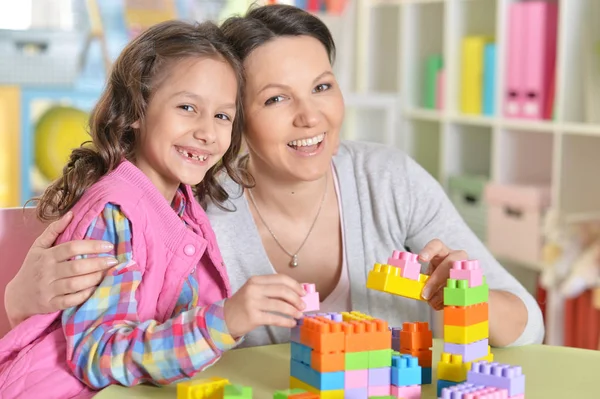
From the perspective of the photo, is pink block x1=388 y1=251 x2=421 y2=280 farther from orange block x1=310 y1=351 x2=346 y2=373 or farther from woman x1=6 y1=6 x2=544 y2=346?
woman x1=6 y1=6 x2=544 y2=346

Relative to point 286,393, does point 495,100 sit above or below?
above

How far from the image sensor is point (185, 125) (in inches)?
54.2

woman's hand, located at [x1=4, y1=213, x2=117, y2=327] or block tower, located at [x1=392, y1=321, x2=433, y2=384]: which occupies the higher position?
woman's hand, located at [x1=4, y1=213, x2=117, y2=327]

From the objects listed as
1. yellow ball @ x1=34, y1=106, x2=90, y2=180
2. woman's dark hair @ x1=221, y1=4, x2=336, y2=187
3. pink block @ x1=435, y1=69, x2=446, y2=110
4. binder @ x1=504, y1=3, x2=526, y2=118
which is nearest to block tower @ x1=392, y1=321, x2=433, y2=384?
woman's dark hair @ x1=221, y1=4, x2=336, y2=187

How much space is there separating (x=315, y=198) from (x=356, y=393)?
2.34 ft

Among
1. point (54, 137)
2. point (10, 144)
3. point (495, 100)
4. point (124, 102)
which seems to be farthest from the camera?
point (54, 137)

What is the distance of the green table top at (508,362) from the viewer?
116 cm

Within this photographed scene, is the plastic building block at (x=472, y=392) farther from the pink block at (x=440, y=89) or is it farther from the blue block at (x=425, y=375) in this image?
the pink block at (x=440, y=89)

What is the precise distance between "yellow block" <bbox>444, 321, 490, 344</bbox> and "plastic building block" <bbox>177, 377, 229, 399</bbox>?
0.29 m

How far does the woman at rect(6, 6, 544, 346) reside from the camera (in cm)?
160

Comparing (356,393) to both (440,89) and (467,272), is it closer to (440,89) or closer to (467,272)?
(467,272)

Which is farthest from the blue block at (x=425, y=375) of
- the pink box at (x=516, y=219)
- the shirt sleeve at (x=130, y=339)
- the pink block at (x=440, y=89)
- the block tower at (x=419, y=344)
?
the pink block at (x=440, y=89)

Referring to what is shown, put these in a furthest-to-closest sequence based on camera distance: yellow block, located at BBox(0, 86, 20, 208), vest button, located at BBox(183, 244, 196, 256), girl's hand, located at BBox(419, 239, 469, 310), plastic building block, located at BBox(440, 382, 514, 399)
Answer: yellow block, located at BBox(0, 86, 20, 208), vest button, located at BBox(183, 244, 196, 256), girl's hand, located at BBox(419, 239, 469, 310), plastic building block, located at BBox(440, 382, 514, 399)

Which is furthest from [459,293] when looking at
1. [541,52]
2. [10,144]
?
[10,144]
